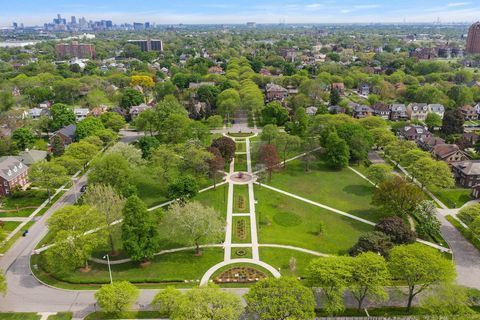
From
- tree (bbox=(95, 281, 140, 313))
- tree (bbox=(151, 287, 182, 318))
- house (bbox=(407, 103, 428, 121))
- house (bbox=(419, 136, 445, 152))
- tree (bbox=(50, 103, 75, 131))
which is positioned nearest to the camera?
tree (bbox=(151, 287, 182, 318))

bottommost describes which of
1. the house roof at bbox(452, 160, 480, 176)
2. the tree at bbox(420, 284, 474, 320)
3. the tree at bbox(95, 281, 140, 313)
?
Result: the tree at bbox(95, 281, 140, 313)

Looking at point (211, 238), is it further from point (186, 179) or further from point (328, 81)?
point (328, 81)

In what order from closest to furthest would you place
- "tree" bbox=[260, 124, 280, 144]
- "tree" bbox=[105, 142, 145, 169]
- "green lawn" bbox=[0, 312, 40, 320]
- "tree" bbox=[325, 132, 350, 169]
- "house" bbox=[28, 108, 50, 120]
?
1. "green lawn" bbox=[0, 312, 40, 320]
2. "tree" bbox=[105, 142, 145, 169]
3. "tree" bbox=[325, 132, 350, 169]
4. "tree" bbox=[260, 124, 280, 144]
5. "house" bbox=[28, 108, 50, 120]

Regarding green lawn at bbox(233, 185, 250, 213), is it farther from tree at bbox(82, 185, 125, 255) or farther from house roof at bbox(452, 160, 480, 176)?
house roof at bbox(452, 160, 480, 176)

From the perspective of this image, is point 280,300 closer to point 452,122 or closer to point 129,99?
point 452,122

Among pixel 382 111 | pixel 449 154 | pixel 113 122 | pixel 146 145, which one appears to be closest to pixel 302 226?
pixel 146 145

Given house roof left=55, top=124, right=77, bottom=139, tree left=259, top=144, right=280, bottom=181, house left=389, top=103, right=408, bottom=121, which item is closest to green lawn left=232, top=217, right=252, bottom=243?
tree left=259, top=144, right=280, bottom=181

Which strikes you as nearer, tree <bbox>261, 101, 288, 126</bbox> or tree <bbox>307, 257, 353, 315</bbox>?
tree <bbox>307, 257, 353, 315</bbox>
